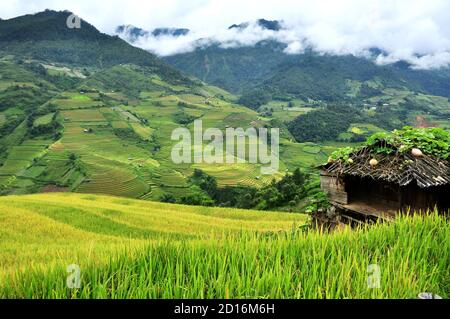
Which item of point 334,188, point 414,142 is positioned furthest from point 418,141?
point 334,188

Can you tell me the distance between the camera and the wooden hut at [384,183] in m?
5.84

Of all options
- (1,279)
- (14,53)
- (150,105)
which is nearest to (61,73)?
(14,53)

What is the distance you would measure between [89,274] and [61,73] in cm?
18613

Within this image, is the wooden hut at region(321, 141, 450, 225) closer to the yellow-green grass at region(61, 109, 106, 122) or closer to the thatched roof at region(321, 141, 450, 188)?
the thatched roof at region(321, 141, 450, 188)

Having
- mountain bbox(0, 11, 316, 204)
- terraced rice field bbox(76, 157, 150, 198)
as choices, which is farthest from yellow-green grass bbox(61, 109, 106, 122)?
terraced rice field bbox(76, 157, 150, 198)

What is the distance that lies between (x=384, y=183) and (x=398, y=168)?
1.92 feet

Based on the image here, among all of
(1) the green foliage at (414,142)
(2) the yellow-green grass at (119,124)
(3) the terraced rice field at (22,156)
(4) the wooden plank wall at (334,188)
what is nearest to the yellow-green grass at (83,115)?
(2) the yellow-green grass at (119,124)

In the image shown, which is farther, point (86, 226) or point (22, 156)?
point (22, 156)

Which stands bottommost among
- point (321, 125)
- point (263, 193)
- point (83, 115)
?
point (263, 193)

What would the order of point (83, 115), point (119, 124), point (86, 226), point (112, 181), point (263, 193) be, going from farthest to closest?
point (83, 115), point (119, 124), point (112, 181), point (263, 193), point (86, 226)

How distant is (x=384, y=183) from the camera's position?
6.58 meters

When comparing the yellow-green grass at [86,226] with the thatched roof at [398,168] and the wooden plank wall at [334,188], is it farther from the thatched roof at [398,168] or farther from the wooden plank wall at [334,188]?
the thatched roof at [398,168]

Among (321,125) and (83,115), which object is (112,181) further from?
(321,125)

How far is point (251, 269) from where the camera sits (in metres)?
3.12
